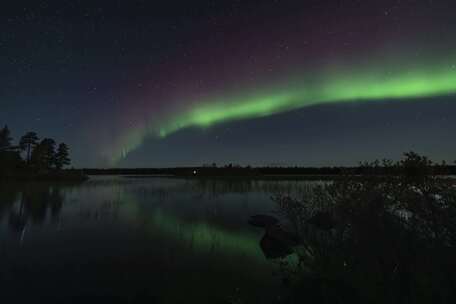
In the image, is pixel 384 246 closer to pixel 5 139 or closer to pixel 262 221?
pixel 262 221

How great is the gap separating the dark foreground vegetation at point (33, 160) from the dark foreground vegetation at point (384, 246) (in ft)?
284

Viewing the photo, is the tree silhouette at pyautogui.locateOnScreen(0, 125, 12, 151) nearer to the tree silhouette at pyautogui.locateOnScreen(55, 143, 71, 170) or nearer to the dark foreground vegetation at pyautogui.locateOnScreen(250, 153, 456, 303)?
the tree silhouette at pyautogui.locateOnScreen(55, 143, 71, 170)

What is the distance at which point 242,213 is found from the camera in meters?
22.1

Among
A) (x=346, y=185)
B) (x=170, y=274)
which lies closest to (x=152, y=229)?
(x=170, y=274)

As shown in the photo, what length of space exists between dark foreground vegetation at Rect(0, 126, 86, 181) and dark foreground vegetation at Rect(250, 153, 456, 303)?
284 ft

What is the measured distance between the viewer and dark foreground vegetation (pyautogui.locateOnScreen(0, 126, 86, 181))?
6844cm

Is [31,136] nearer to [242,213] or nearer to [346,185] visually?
[242,213]

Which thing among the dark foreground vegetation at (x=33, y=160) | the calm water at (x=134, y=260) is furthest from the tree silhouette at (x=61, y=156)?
the calm water at (x=134, y=260)

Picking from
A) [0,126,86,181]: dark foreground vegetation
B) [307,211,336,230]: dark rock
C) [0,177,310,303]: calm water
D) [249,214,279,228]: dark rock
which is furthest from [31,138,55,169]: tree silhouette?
[307,211,336,230]: dark rock

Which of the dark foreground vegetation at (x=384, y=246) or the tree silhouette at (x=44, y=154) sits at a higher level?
the tree silhouette at (x=44, y=154)

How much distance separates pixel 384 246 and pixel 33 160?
10565cm

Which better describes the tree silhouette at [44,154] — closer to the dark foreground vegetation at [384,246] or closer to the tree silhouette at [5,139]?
the tree silhouette at [5,139]

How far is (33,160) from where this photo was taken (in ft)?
263

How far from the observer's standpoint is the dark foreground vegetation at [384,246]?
5.58m
